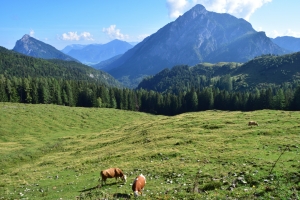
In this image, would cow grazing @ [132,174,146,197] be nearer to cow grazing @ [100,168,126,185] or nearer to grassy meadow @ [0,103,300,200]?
grassy meadow @ [0,103,300,200]

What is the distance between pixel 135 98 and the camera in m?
162

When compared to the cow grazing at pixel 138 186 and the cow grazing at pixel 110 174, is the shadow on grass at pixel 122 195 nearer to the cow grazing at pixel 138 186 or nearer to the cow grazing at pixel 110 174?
the cow grazing at pixel 138 186

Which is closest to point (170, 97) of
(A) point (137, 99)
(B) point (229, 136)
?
(A) point (137, 99)

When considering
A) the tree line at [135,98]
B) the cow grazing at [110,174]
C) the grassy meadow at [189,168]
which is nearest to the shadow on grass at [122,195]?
the grassy meadow at [189,168]

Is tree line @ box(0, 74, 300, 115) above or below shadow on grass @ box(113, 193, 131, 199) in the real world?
above

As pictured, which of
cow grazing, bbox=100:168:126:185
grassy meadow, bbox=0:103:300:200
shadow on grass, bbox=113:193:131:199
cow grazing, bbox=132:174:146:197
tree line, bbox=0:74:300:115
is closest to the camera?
grassy meadow, bbox=0:103:300:200

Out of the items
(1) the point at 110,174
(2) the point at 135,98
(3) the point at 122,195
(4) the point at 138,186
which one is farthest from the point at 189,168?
(2) the point at 135,98

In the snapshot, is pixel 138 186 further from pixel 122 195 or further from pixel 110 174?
pixel 110 174

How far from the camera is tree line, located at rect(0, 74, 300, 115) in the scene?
122062mm

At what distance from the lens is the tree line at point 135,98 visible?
122062mm

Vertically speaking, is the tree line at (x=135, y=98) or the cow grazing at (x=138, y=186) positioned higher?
the tree line at (x=135, y=98)

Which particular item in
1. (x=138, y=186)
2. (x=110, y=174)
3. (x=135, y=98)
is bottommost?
(x=110, y=174)

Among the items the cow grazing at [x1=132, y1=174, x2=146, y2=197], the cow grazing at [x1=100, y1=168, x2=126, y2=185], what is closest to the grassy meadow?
→ the cow grazing at [x1=132, y1=174, x2=146, y2=197]

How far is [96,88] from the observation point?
148 metres
